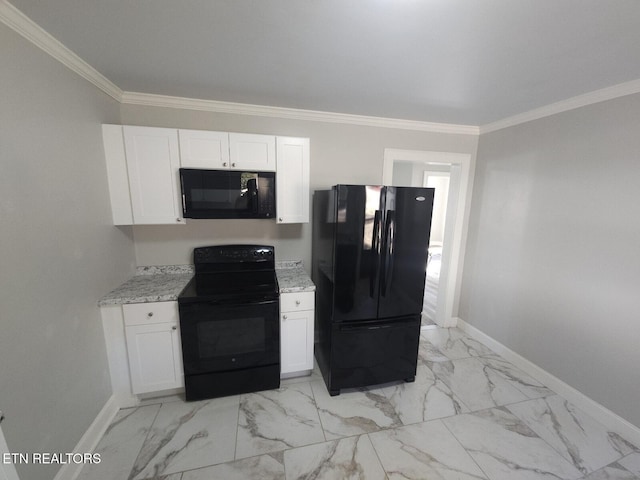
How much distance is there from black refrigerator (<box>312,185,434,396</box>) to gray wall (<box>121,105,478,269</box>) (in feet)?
1.49

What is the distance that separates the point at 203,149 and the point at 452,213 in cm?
276

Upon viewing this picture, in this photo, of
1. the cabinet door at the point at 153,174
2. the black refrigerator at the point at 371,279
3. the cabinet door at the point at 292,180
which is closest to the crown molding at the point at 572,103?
the black refrigerator at the point at 371,279

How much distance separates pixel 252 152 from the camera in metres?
2.12

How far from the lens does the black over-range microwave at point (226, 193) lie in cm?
202

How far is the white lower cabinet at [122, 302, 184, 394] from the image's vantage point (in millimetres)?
1859

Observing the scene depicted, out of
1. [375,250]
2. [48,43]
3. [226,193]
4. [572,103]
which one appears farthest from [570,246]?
[48,43]

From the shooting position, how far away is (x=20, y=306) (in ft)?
3.89

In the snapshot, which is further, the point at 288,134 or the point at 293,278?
the point at 288,134

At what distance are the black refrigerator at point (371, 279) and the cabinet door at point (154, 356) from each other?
1200 millimetres

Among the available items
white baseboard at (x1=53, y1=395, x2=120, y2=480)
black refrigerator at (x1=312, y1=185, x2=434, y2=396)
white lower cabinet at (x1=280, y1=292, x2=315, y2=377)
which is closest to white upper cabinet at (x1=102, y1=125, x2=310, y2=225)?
black refrigerator at (x1=312, y1=185, x2=434, y2=396)

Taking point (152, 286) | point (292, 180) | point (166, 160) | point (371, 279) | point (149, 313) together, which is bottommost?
point (149, 313)

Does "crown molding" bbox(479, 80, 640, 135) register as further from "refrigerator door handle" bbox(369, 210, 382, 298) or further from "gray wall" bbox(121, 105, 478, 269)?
"refrigerator door handle" bbox(369, 210, 382, 298)

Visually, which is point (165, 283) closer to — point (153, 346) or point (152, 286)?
point (152, 286)

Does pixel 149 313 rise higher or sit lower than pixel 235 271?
lower
